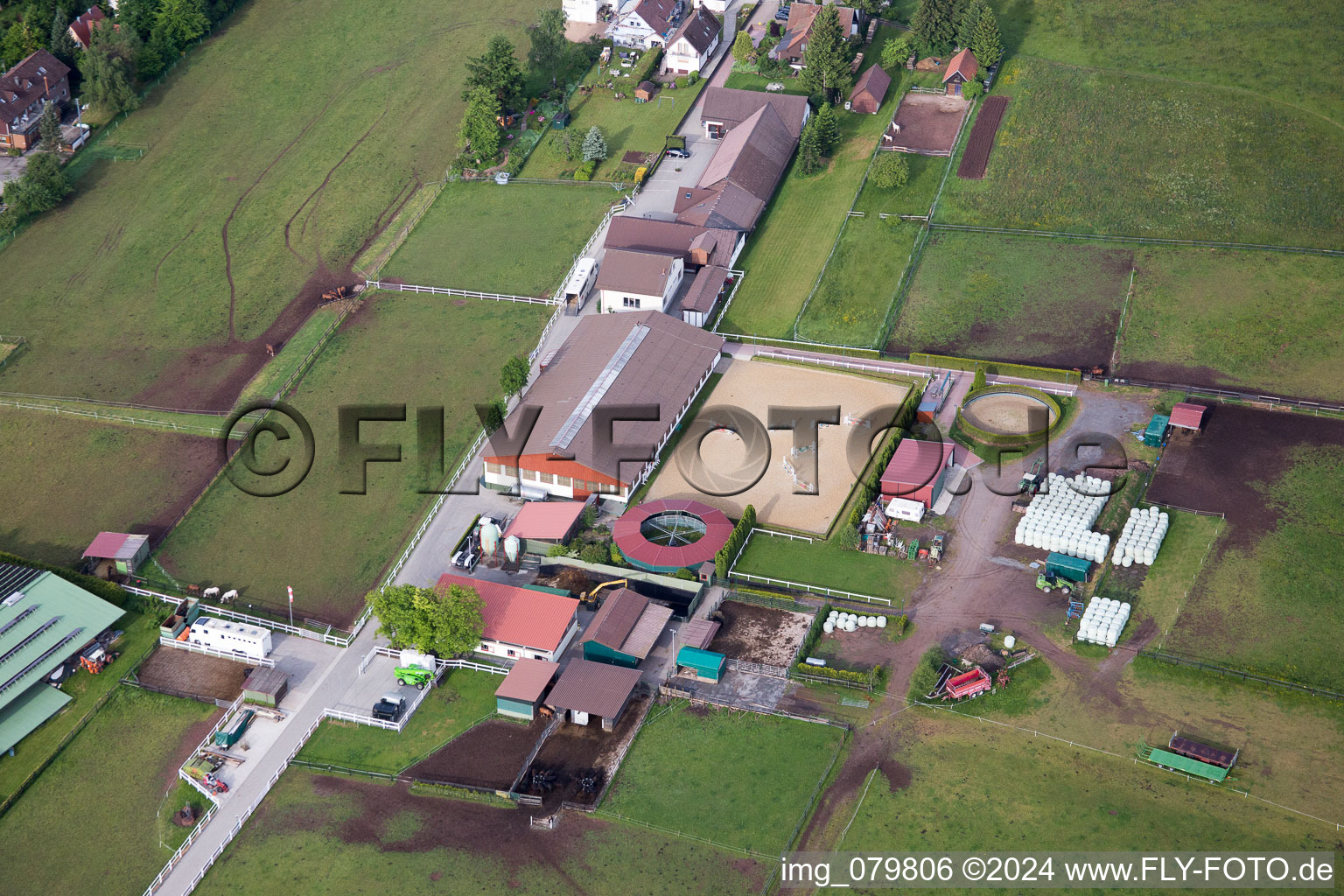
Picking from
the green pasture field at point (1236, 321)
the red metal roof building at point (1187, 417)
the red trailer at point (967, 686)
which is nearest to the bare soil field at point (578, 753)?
the red trailer at point (967, 686)

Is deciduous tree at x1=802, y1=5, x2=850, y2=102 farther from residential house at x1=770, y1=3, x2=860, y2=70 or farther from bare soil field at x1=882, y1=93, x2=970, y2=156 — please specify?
bare soil field at x1=882, y1=93, x2=970, y2=156

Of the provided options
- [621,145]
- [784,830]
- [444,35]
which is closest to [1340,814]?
[784,830]

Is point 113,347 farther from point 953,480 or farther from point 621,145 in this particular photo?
point 953,480

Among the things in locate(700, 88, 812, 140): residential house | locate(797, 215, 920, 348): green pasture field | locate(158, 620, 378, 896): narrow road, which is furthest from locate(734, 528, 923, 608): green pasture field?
locate(700, 88, 812, 140): residential house

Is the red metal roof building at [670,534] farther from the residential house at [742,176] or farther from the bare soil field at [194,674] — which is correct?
the residential house at [742,176]

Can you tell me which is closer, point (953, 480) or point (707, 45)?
point (953, 480)

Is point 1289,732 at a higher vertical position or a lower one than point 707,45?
lower

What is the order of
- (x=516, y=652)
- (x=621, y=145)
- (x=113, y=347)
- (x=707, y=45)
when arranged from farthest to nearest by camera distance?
(x=707, y=45)
(x=621, y=145)
(x=113, y=347)
(x=516, y=652)
